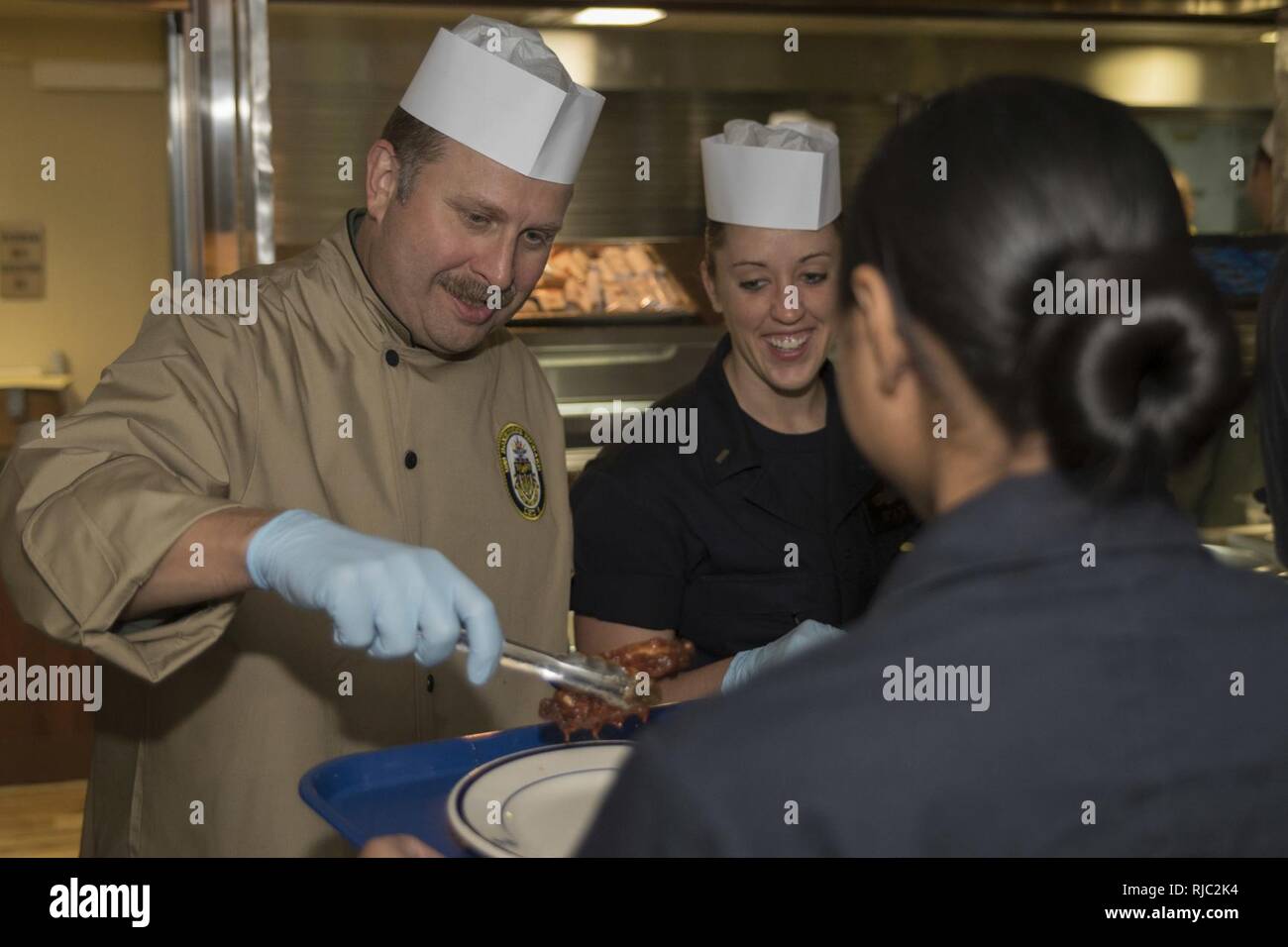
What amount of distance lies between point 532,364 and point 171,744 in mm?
749

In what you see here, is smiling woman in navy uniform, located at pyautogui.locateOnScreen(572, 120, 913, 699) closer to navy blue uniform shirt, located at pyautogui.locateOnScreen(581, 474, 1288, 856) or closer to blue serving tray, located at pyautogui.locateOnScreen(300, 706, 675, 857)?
blue serving tray, located at pyautogui.locateOnScreen(300, 706, 675, 857)

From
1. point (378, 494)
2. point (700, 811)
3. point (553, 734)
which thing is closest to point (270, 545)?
point (553, 734)

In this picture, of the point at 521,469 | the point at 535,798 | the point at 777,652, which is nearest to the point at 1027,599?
the point at 535,798

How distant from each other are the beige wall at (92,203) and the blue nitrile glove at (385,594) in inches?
160

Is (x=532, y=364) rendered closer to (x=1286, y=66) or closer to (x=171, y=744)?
(x=171, y=744)

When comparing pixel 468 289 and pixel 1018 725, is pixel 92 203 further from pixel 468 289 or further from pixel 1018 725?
pixel 1018 725

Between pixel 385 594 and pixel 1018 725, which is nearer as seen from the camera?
pixel 1018 725

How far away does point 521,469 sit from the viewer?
6.44ft

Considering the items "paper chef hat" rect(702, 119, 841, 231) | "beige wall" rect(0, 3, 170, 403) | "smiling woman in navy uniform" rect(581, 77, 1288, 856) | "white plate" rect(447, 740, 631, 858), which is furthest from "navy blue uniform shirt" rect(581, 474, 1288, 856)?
"beige wall" rect(0, 3, 170, 403)

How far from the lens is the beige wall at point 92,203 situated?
484cm

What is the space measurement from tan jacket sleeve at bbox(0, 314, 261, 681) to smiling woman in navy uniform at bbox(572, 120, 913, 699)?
638mm

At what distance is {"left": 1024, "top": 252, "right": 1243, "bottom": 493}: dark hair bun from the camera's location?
792 millimetres

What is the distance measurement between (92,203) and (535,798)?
4413mm
